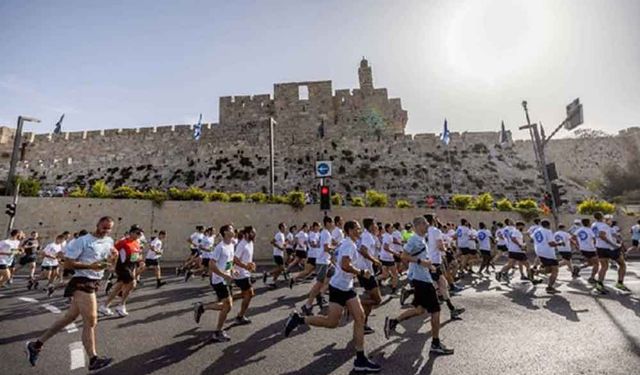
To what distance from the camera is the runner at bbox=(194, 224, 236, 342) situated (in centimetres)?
530

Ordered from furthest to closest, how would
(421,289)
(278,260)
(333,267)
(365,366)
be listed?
(278,260) < (333,267) < (421,289) < (365,366)

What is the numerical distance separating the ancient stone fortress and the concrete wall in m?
11.8

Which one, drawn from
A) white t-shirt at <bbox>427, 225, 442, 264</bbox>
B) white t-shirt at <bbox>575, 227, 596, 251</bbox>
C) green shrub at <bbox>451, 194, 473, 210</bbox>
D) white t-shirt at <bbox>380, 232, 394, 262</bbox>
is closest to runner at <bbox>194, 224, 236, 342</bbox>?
white t-shirt at <bbox>427, 225, 442, 264</bbox>

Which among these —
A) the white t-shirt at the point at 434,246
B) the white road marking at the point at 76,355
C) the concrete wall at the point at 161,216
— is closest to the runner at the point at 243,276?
the white road marking at the point at 76,355

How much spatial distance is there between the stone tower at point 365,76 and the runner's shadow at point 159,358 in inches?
1560

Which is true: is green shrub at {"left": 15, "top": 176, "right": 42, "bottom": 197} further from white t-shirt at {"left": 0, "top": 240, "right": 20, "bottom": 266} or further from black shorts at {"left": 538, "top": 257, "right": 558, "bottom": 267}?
black shorts at {"left": 538, "top": 257, "right": 558, "bottom": 267}

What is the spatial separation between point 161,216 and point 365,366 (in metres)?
18.2

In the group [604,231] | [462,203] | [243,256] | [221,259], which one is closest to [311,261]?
[243,256]

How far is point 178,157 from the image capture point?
36.8 metres

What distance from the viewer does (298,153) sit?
3578 centimetres

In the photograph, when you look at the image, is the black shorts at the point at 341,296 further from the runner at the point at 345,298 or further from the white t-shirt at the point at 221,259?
the white t-shirt at the point at 221,259

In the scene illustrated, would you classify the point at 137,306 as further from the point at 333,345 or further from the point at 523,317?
the point at 523,317

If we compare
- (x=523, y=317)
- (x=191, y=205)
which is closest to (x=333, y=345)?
(x=523, y=317)

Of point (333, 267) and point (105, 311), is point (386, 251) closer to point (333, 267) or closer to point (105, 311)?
point (333, 267)
